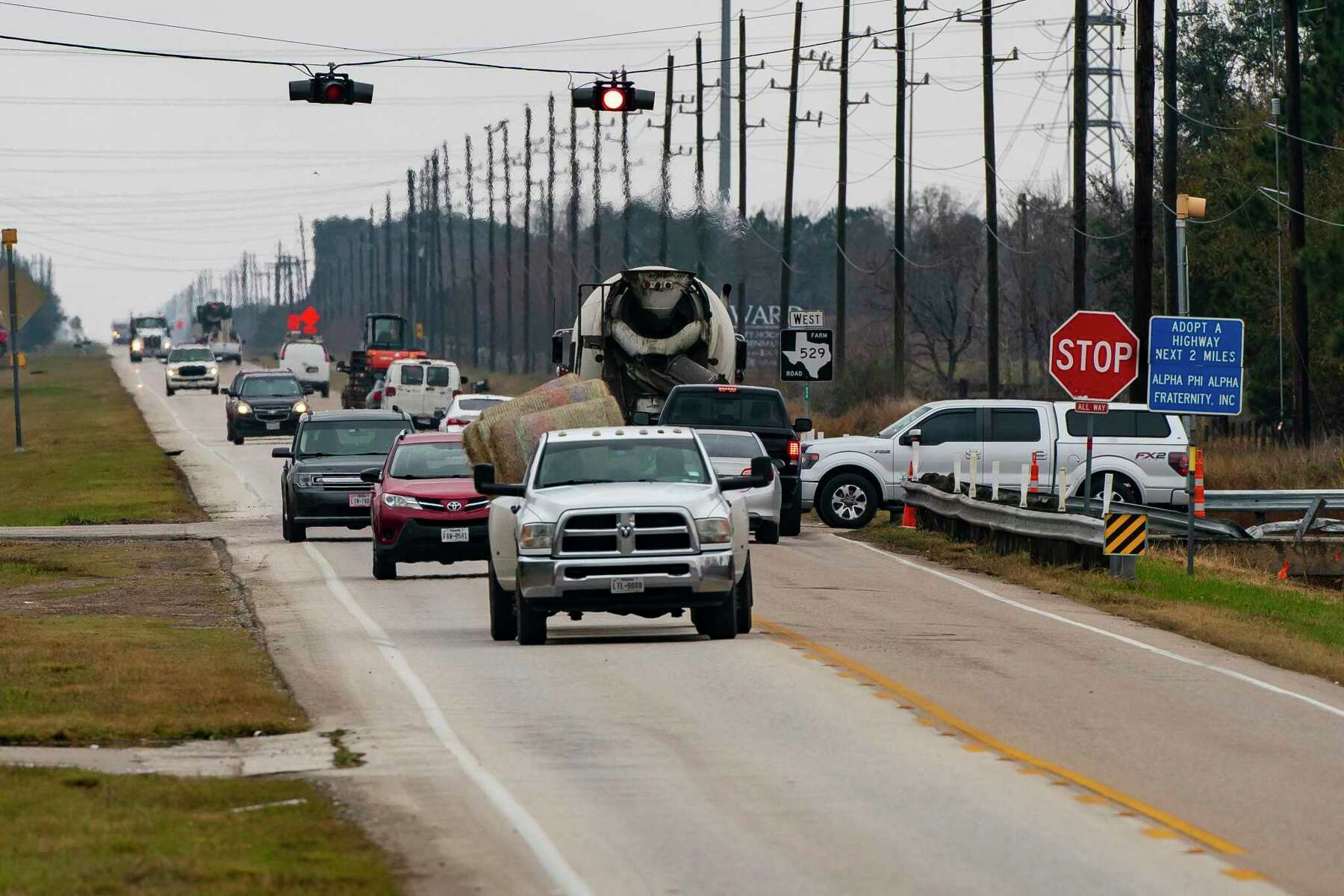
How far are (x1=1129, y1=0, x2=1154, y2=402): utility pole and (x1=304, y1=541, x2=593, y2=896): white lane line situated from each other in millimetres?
18574

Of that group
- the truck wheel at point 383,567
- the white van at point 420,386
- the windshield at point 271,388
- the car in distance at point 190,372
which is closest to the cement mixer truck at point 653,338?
the truck wheel at point 383,567

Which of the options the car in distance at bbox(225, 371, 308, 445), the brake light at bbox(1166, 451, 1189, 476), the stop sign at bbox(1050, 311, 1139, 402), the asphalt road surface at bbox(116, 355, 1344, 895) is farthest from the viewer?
the car in distance at bbox(225, 371, 308, 445)

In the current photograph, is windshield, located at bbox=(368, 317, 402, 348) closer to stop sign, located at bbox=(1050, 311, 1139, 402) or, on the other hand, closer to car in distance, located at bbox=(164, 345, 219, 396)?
car in distance, located at bbox=(164, 345, 219, 396)

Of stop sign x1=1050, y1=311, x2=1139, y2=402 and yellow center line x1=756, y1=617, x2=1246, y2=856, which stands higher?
stop sign x1=1050, y1=311, x2=1139, y2=402

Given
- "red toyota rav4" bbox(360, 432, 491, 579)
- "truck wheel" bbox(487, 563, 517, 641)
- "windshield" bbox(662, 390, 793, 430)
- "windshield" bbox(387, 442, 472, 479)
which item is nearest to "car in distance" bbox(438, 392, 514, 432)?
"windshield" bbox(662, 390, 793, 430)

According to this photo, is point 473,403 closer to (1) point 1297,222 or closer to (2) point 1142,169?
(2) point 1142,169

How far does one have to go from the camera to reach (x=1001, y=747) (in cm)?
1270

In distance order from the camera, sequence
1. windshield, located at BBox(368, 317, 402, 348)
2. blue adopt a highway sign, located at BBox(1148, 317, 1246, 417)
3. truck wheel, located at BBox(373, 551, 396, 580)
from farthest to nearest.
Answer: windshield, located at BBox(368, 317, 402, 348)
blue adopt a highway sign, located at BBox(1148, 317, 1246, 417)
truck wheel, located at BBox(373, 551, 396, 580)

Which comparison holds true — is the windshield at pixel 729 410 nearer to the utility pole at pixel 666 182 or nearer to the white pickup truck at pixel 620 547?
the white pickup truck at pixel 620 547

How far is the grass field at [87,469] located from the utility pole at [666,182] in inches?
740

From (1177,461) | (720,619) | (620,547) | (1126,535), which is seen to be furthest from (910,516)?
(620,547)

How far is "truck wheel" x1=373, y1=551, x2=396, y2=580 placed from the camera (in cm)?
2489

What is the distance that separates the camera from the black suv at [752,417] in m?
31.4

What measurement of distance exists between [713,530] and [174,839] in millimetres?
8337
